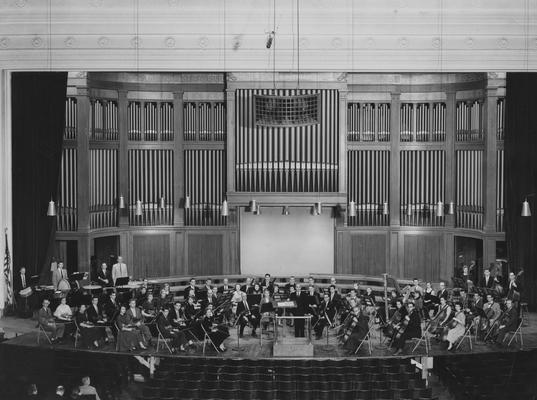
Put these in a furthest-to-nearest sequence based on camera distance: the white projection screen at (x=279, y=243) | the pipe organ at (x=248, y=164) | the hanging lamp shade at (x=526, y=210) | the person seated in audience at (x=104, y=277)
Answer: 1. the white projection screen at (x=279, y=243)
2. the pipe organ at (x=248, y=164)
3. the person seated in audience at (x=104, y=277)
4. the hanging lamp shade at (x=526, y=210)

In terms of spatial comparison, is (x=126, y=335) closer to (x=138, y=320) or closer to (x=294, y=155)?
(x=138, y=320)

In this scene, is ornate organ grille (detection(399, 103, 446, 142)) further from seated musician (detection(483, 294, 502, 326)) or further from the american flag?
the american flag

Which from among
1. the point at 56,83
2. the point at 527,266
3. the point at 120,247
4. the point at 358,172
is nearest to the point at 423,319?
the point at 527,266

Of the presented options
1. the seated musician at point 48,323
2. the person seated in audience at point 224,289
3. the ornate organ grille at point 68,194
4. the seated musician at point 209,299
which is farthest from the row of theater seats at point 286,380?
the ornate organ grille at point 68,194

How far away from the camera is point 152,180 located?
23.1 meters

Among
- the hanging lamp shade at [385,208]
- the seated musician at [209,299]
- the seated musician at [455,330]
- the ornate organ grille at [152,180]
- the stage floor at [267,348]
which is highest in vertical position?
the ornate organ grille at [152,180]

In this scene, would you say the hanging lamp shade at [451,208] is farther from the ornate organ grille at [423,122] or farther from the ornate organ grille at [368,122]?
the ornate organ grille at [368,122]

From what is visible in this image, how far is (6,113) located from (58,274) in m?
4.51

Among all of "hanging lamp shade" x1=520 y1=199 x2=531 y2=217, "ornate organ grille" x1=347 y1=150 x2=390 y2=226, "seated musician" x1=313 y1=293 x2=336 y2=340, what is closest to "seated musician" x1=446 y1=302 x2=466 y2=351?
"seated musician" x1=313 y1=293 x2=336 y2=340

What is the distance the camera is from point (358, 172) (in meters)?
23.0

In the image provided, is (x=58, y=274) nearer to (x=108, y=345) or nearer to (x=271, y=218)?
(x=108, y=345)

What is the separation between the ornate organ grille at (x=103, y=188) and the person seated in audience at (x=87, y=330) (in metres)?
5.63

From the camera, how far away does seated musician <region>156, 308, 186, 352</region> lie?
653 inches

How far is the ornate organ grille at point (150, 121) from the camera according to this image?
2303cm
